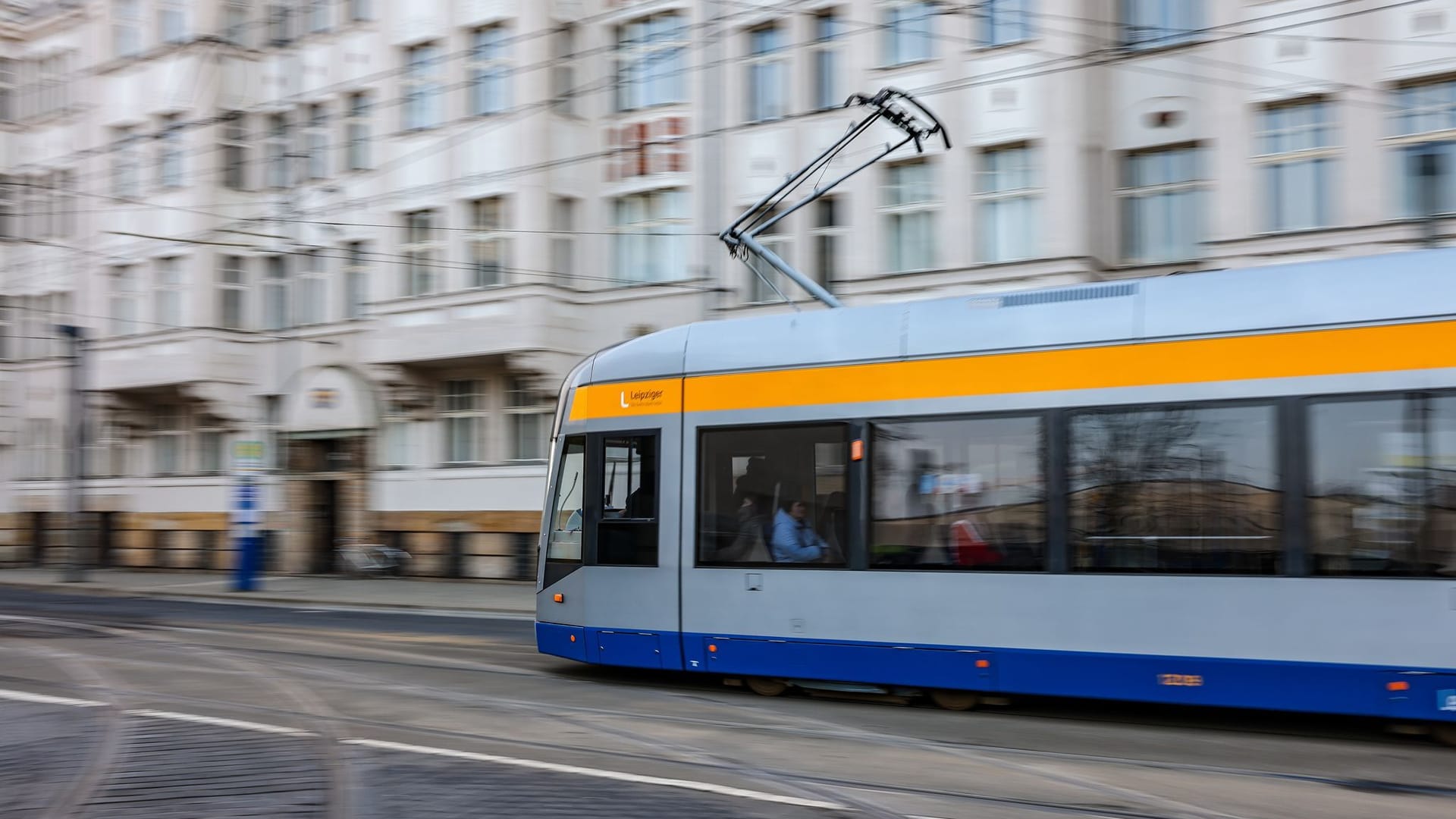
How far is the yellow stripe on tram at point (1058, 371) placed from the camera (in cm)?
759

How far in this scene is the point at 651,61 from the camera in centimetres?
2470

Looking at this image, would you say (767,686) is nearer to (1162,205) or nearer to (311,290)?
(1162,205)

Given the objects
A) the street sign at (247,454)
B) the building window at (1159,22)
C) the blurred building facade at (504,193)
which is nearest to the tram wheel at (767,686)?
the blurred building facade at (504,193)

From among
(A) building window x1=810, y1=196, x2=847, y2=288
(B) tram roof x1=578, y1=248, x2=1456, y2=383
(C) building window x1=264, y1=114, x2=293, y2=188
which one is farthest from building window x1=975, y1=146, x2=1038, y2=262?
(C) building window x1=264, y1=114, x2=293, y2=188

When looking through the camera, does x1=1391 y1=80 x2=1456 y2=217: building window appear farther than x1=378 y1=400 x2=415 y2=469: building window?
No

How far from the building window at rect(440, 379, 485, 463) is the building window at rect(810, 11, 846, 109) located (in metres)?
9.03

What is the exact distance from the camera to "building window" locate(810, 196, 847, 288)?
872 inches

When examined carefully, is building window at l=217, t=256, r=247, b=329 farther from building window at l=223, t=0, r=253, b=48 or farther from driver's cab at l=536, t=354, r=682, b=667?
driver's cab at l=536, t=354, r=682, b=667

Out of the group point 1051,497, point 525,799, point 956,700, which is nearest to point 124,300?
point 956,700

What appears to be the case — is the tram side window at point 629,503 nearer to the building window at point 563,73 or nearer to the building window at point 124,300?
the building window at point 563,73

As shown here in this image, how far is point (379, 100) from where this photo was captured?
2778 centimetres

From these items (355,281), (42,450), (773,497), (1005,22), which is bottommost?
(773,497)

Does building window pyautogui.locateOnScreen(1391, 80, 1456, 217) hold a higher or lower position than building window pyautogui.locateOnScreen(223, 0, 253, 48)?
lower

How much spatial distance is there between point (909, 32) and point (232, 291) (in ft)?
58.1
